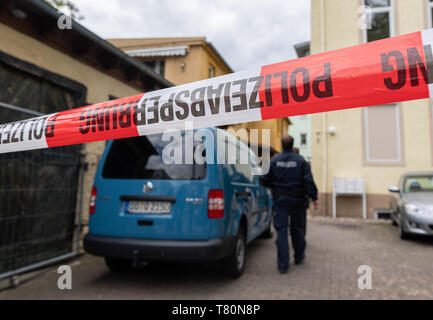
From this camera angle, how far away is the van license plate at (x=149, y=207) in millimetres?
3338

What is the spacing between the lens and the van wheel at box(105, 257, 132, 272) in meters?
4.07

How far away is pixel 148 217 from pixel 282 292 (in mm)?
1739

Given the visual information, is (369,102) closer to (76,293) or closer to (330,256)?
(76,293)

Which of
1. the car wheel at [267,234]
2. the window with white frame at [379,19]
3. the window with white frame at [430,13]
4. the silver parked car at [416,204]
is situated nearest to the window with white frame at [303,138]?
the window with white frame at [379,19]

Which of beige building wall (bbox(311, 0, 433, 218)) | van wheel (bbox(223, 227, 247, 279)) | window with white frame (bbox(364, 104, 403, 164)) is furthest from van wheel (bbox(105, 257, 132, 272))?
window with white frame (bbox(364, 104, 403, 164))

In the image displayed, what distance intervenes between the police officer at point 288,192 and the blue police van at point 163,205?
73cm

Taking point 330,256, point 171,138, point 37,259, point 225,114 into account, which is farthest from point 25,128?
point 330,256

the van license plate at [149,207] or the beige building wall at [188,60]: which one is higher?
the beige building wall at [188,60]

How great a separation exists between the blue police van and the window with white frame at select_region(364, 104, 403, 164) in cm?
789

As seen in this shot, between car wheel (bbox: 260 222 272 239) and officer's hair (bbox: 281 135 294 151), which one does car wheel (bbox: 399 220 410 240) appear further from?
officer's hair (bbox: 281 135 294 151)

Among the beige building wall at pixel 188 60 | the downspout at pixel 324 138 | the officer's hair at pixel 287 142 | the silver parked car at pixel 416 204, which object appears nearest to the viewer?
the officer's hair at pixel 287 142

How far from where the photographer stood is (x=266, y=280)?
12.4 ft

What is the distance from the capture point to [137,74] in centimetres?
712

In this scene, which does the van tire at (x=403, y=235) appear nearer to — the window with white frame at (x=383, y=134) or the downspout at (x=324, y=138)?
the downspout at (x=324, y=138)
